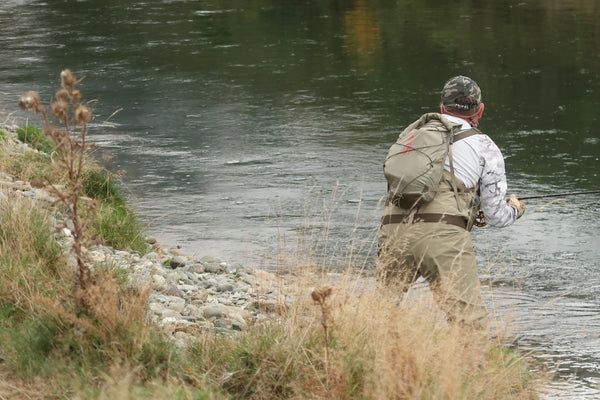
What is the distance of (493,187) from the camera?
5.27 metres

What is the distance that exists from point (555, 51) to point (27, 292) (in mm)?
15019

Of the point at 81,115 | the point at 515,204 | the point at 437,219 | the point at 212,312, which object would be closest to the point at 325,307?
the point at 437,219

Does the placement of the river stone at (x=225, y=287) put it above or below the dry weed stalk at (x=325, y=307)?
below

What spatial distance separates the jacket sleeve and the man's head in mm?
187

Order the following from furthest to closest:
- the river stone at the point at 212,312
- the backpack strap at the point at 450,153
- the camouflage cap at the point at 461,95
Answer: the river stone at the point at 212,312
the camouflage cap at the point at 461,95
the backpack strap at the point at 450,153

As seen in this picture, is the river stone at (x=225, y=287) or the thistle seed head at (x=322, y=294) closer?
the thistle seed head at (x=322, y=294)

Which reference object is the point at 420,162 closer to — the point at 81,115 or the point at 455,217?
the point at 455,217

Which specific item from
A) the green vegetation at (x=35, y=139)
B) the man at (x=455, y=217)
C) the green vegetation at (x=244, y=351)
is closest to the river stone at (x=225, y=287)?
the green vegetation at (x=244, y=351)

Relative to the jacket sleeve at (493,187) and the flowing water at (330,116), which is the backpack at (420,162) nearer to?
the jacket sleeve at (493,187)

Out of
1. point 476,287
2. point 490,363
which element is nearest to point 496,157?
point 476,287

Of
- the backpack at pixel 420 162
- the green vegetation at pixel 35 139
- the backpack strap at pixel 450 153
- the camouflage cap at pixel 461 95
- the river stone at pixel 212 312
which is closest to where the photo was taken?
the backpack at pixel 420 162

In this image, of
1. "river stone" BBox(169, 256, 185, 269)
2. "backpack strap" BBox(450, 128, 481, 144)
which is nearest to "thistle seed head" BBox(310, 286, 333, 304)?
"backpack strap" BBox(450, 128, 481, 144)

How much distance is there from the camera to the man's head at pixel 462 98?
5.30 metres

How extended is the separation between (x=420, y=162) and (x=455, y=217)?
0.37 metres
